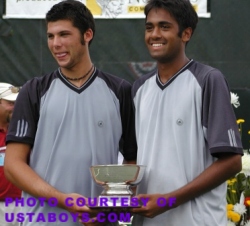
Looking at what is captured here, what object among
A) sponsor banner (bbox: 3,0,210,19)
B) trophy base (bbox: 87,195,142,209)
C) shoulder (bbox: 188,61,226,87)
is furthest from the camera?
sponsor banner (bbox: 3,0,210,19)

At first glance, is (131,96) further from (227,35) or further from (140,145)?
(227,35)

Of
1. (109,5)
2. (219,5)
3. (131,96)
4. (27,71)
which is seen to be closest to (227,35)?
(219,5)

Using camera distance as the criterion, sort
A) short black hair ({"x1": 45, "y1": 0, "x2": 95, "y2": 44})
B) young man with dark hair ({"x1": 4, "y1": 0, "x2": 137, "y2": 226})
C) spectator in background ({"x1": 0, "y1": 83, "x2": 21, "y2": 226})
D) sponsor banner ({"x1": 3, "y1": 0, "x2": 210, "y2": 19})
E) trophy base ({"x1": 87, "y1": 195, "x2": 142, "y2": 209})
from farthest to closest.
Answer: sponsor banner ({"x1": 3, "y1": 0, "x2": 210, "y2": 19})
spectator in background ({"x1": 0, "y1": 83, "x2": 21, "y2": 226})
short black hair ({"x1": 45, "y1": 0, "x2": 95, "y2": 44})
young man with dark hair ({"x1": 4, "y1": 0, "x2": 137, "y2": 226})
trophy base ({"x1": 87, "y1": 195, "x2": 142, "y2": 209})

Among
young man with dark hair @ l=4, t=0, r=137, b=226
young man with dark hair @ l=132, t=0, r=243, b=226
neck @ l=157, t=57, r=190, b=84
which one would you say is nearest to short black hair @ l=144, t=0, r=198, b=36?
young man with dark hair @ l=132, t=0, r=243, b=226

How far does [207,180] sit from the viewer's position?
352 centimetres

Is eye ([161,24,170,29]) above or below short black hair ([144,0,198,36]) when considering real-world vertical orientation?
below

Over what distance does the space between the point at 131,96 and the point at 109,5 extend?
13.5 feet

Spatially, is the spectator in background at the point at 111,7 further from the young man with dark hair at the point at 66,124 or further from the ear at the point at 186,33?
the ear at the point at 186,33

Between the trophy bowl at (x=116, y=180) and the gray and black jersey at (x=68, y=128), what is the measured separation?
0.58 ft

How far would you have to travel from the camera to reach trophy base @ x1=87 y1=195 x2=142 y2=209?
3.47 meters

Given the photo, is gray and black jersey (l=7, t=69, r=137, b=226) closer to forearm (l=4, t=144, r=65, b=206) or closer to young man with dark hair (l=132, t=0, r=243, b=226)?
forearm (l=4, t=144, r=65, b=206)

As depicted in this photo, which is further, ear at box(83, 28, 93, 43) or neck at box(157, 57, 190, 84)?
ear at box(83, 28, 93, 43)

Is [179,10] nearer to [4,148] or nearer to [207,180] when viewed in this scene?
[207,180]

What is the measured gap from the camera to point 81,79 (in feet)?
12.7
